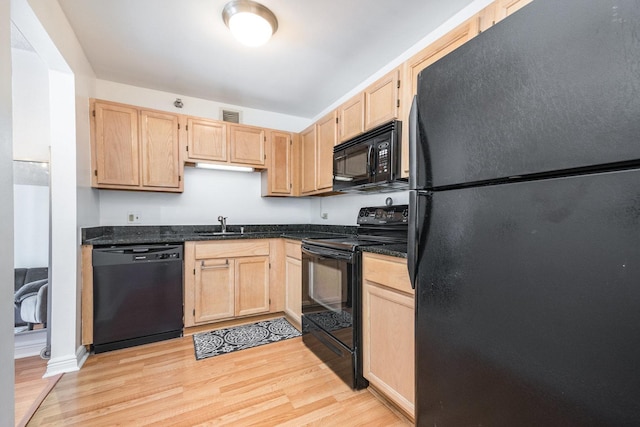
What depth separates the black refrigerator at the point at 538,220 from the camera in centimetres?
48

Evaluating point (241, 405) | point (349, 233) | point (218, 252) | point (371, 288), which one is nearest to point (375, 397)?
point (371, 288)

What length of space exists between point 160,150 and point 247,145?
868mm

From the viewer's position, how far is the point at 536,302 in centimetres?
59

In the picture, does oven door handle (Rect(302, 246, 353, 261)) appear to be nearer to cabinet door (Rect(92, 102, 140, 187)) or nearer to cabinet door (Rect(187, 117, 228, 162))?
cabinet door (Rect(187, 117, 228, 162))

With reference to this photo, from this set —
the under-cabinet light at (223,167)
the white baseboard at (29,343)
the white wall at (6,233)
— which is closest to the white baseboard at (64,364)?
the white baseboard at (29,343)

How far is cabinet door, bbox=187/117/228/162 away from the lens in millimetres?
2775

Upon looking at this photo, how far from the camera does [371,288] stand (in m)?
1.61

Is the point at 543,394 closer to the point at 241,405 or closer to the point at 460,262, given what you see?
the point at 460,262

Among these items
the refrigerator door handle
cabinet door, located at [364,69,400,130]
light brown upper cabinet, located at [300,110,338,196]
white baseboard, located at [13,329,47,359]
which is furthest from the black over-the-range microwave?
white baseboard, located at [13,329,47,359]

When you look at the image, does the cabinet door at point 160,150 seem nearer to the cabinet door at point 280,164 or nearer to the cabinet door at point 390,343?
the cabinet door at point 280,164

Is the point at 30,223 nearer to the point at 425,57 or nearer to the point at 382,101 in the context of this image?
the point at 382,101

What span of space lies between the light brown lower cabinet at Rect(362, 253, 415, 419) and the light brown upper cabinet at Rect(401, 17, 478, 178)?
2.27 feet

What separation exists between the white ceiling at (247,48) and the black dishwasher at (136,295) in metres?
1.65

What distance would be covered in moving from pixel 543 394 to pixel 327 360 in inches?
62.6
